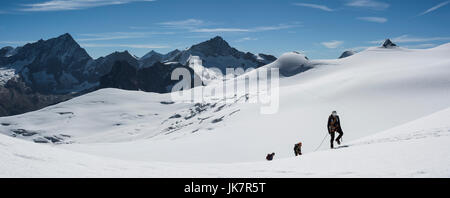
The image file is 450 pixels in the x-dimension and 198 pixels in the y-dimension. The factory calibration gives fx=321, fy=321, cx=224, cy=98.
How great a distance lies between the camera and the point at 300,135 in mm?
37000

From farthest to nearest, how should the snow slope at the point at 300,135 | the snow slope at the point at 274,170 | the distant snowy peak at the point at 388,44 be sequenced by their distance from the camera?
the distant snowy peak at the point at 388,44, the snow slope at the point at 300,135, the snow slope at the point at 274,170

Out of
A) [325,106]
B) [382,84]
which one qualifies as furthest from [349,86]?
[325,106]

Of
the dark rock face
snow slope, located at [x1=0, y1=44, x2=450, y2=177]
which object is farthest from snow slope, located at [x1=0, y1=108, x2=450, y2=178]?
the dark rock face

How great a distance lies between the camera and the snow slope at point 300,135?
27.7 feet

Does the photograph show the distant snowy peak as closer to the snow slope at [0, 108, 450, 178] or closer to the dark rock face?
the dark rock face

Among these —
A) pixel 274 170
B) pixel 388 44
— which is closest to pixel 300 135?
pixel 274 170

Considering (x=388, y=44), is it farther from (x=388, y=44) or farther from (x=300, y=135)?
(x=300, y=135)

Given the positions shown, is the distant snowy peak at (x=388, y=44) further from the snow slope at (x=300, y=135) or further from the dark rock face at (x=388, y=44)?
the snow slope at (x=300, y=135)

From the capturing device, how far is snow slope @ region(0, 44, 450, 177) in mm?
8445

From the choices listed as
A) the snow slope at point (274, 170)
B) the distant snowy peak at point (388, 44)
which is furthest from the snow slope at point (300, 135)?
the distant snowy peak at point (388, 44)

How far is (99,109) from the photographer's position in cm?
15412
